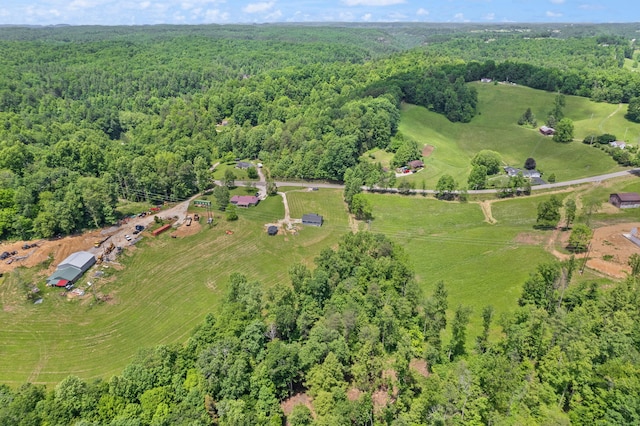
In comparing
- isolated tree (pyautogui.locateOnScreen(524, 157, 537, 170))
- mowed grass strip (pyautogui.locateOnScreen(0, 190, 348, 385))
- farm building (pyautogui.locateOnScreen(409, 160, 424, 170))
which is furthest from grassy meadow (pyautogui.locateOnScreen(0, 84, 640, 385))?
isolated tree (pyautogui.locateOnScreen(524, 157, 537, 170))

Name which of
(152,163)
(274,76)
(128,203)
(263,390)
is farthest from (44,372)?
(274,76)

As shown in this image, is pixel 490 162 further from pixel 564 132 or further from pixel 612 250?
pixel 612 250

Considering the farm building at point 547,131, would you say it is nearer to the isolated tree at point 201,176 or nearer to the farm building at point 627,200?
the farm building at point 627,200

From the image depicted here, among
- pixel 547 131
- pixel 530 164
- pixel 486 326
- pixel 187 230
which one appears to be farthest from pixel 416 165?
pixel 486 326

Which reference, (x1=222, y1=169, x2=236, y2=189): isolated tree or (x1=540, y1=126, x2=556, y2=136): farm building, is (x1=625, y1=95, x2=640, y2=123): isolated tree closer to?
(x1=540, y1=126, x2=556, y2=136): farm building

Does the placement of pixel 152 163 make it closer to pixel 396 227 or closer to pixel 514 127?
pixel 396 227

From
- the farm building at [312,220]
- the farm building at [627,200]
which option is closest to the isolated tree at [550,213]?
the farm building at [627,200]
